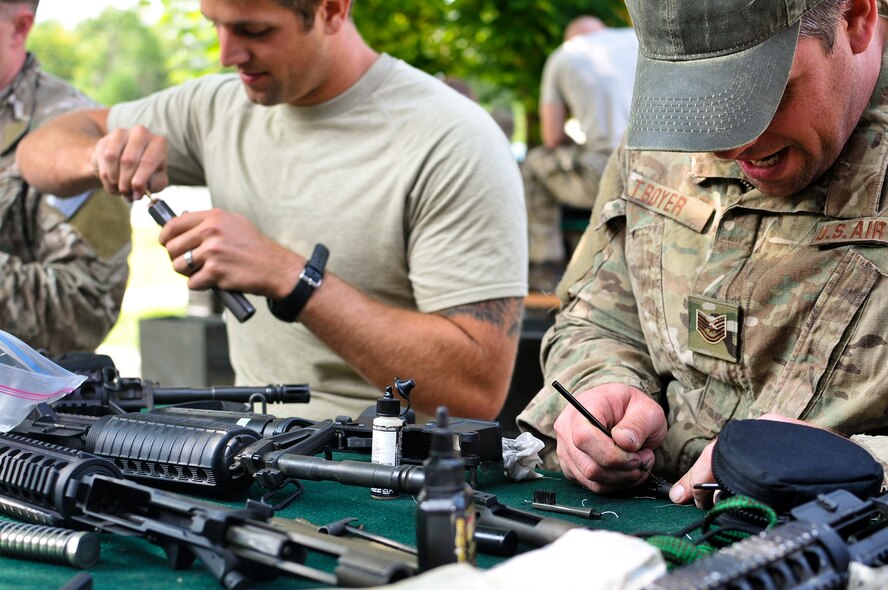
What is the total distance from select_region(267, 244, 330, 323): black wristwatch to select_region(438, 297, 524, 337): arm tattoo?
38 cm

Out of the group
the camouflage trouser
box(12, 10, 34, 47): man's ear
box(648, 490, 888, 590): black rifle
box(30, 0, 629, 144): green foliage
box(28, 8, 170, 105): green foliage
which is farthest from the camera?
box(28, 8, 170, 105): green foliage

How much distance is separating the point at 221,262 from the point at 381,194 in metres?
0.51

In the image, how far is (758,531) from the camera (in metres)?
1.38

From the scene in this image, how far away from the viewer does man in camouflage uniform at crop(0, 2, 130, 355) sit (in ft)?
10.5

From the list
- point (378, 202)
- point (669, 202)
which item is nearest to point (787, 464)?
point (669, 202)

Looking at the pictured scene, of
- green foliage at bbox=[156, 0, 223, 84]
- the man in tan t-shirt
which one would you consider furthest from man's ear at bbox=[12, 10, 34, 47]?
green foliage at bbox=[156, 0, 223, 84]

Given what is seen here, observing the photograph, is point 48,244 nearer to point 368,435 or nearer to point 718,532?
point 368,435

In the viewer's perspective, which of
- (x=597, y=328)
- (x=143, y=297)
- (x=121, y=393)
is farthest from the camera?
(x=143, y=297)

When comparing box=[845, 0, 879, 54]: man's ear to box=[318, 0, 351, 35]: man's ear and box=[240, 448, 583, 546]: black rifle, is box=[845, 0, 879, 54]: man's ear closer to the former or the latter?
box=[240, 448, 583, 546]: black rifle

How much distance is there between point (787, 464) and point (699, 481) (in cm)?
29

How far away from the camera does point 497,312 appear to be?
2.80m

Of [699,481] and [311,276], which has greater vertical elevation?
[311,276]

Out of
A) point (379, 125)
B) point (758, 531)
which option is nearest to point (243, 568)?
point (758, 531)

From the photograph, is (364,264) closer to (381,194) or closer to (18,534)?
(381,194)
